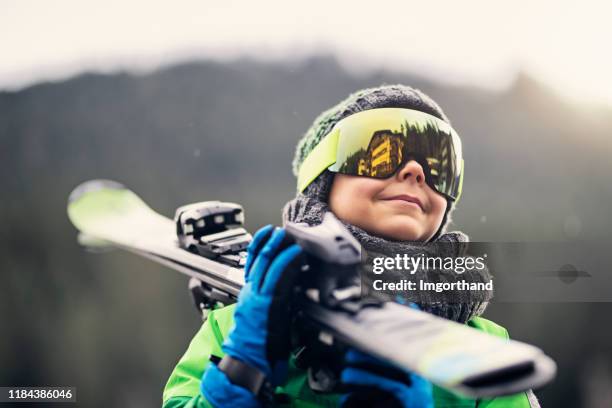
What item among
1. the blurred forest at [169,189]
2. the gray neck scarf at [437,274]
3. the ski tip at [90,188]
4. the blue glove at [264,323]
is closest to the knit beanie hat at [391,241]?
the gray neck scarf at [437,274]

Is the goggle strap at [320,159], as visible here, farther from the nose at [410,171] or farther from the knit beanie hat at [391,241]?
the nose at [410,171]

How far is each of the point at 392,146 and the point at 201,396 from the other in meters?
0.59

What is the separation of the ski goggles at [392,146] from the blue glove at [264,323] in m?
0.34

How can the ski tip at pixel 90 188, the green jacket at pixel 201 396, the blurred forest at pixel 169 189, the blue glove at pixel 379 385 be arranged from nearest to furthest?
the blue glove at pixel 379 385
the green jacket at pixel 201 396
the ski tip at pixel 90 188
the blurred forest at pixel 169 189

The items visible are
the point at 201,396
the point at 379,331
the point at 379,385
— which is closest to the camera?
the point at 379,331

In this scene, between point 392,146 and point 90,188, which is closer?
point 392,146

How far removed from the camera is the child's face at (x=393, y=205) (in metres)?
0.96

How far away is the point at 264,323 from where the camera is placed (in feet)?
2.30

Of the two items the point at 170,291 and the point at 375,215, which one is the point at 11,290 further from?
the point at 375,215

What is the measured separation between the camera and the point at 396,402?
662 millimetres

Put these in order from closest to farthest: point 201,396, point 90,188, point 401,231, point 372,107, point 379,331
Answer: point 379,331 < point 201,396 < point 401,231 < point 372,107 < point 90,188

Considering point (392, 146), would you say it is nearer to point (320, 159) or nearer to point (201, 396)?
point (320, 159)

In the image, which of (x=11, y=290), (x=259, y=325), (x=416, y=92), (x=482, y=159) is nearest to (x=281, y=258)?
(x=259, y=325)

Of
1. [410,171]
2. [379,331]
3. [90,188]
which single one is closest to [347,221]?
[410,171]
